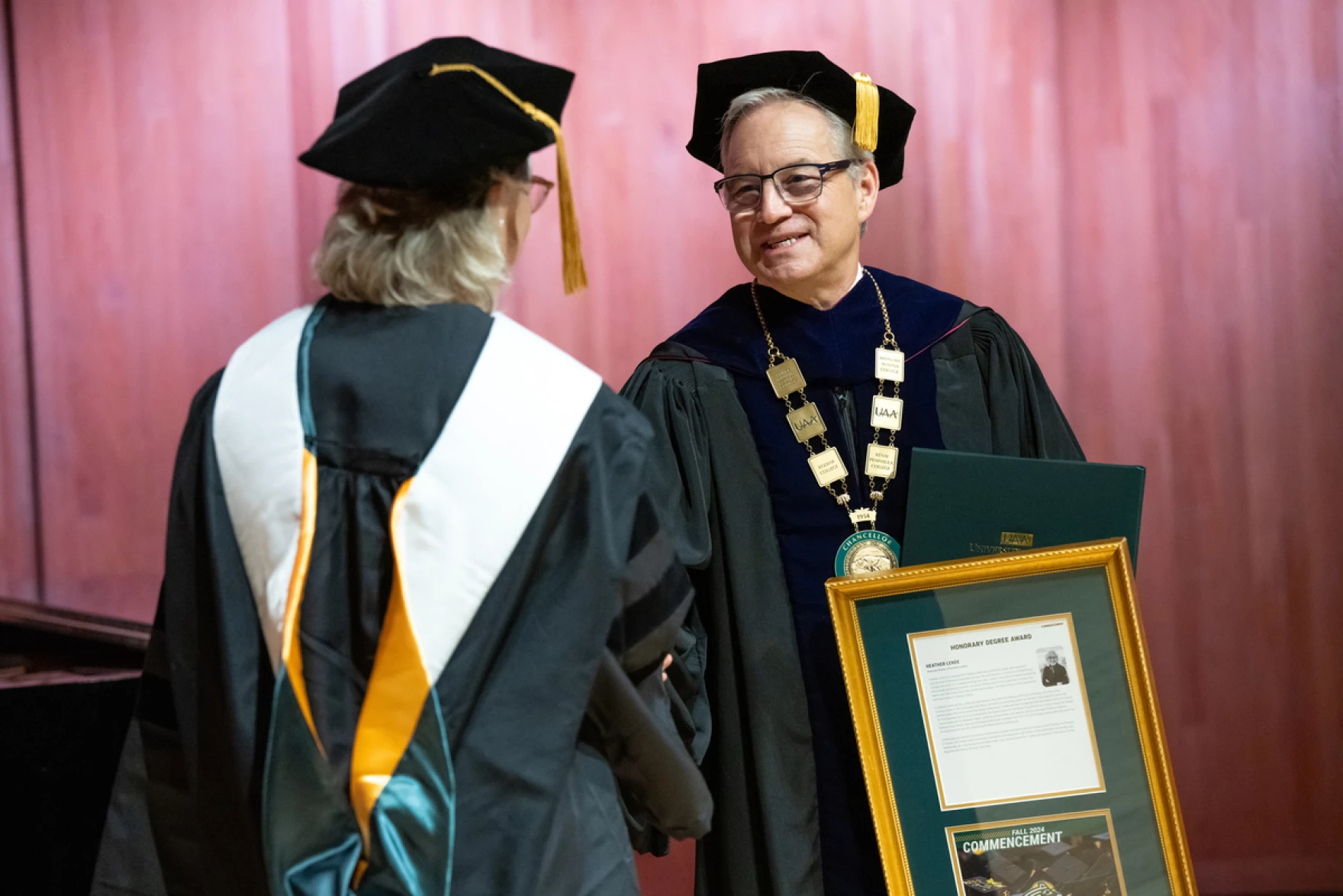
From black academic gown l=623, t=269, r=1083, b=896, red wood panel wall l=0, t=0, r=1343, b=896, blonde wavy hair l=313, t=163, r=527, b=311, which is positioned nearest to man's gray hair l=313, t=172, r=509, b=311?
blonde wavy hair l=313, t=163, r=527, b=311

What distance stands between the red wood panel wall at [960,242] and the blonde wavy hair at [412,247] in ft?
4.86

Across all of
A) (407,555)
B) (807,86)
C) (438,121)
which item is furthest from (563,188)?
(807,86)

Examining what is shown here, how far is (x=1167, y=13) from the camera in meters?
2.94

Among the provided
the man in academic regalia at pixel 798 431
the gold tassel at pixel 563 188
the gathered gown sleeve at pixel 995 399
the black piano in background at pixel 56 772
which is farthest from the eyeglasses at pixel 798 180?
the black piano in background at pixel 56 772

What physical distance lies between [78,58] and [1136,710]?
2.83 m

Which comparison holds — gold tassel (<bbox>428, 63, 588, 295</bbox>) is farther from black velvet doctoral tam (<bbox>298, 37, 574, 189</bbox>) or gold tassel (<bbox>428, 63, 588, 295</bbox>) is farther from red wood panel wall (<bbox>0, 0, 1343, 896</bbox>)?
red wood panel wall (<bbox>0, 0, 1343, 896</bbox>)

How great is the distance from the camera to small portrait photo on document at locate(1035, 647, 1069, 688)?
175 centimetres

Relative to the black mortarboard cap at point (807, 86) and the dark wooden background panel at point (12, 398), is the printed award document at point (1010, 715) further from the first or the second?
the dark wooden background panel at point (12, 398)

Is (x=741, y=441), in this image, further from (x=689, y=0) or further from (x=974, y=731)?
(x=689, y=0)

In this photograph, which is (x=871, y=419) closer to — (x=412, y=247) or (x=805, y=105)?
(x=805, y=105)

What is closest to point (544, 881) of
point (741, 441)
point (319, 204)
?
point (741, 441)

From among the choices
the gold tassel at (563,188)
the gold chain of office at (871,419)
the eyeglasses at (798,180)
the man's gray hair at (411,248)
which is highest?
the eyeglasses at (798,180)

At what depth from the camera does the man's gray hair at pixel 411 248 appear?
1386 mm

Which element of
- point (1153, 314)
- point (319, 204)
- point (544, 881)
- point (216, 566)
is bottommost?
point (544, 881)
